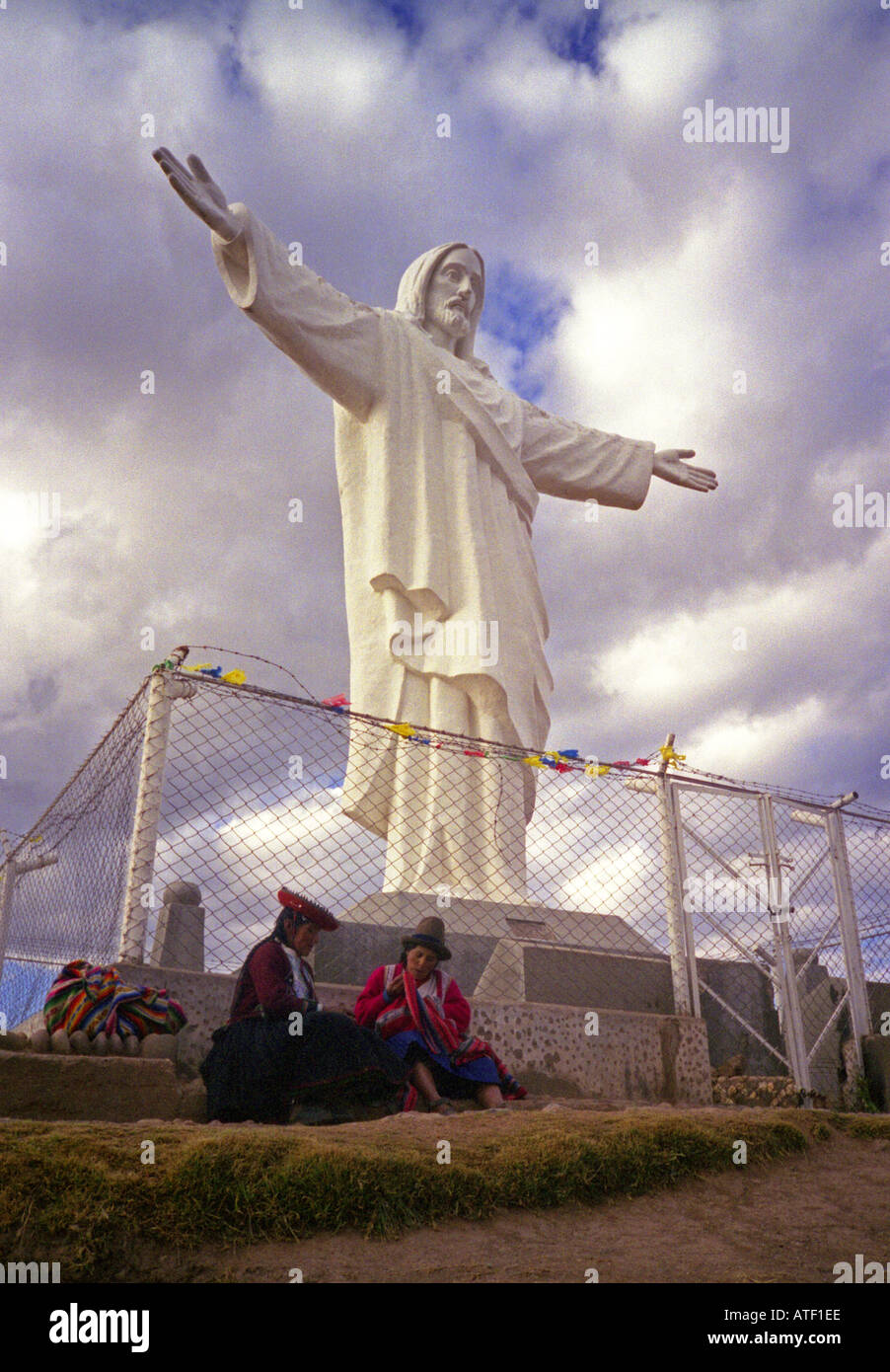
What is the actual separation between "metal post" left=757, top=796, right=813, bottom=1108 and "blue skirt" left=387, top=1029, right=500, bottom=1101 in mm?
1702

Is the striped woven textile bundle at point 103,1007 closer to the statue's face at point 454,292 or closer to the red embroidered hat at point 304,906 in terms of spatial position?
the red embroidered hat at point 304,906

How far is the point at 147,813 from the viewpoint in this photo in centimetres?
443

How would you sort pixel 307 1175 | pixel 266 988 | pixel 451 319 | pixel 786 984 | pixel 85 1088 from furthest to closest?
pixel 451 319 → pixel 786 984 → pixel 266 988 → pixel 85 1088 → pixel 307 1175

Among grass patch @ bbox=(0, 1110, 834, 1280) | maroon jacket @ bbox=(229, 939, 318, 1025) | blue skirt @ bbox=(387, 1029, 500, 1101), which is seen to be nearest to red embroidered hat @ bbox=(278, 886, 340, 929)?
maroon jacket @ bbox=(229, 939, 318, 1025)

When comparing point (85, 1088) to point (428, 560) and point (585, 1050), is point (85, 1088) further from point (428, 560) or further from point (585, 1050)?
point (428, 560)

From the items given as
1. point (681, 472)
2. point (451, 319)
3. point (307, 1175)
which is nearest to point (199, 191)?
point (451, 319)

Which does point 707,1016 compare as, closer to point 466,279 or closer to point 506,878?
point 506,878

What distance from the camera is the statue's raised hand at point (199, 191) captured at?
22.8 ft

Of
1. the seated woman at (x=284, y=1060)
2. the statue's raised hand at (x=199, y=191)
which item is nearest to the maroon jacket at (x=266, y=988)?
the seated woman at (x=284, y=1060)

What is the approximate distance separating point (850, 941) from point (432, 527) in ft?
12.9

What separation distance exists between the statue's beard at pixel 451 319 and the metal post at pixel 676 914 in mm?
4960

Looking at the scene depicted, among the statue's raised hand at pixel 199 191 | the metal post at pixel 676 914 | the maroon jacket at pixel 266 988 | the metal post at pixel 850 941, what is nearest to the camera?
the maroon jacket at pixel 266 988

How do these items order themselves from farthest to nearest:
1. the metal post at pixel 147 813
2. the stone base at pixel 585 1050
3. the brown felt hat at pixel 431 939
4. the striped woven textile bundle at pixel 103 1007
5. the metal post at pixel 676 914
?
the metal post at pixel 676 914 → the stone base at pixel 585 1050 → the brown felt hat at pixel 431 939 → the metal post at pixel 147 813 → the striped woven textile bundle at pixel 103 1007
